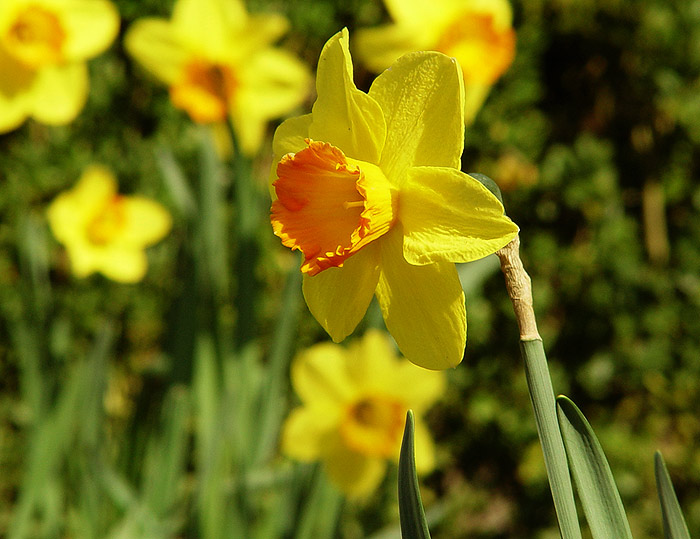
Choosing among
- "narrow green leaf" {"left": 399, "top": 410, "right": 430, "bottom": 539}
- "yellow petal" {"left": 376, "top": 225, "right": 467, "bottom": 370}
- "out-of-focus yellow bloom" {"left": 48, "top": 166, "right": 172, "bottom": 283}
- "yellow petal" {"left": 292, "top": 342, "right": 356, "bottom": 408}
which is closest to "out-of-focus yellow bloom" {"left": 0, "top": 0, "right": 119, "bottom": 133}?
"out-of-focus yellow bloom" {"left": 48, "top": 166, "right": 172, "bottom": 283}

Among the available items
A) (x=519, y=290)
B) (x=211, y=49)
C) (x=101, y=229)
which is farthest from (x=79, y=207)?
(x=519, y=290)

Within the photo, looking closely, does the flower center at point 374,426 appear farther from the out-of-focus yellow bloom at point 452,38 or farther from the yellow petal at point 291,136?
the yellow petal at point 291,136

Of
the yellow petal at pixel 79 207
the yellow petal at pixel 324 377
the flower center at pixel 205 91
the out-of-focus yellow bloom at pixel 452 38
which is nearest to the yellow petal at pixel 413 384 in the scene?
the yellow petal at pixel 324 377

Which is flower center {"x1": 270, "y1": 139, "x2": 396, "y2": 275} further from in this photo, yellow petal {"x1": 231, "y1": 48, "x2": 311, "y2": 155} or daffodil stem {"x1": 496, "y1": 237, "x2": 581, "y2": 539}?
yellow petal {"x1": 231, "y1": 48, "x2": 311, "y2": 155}

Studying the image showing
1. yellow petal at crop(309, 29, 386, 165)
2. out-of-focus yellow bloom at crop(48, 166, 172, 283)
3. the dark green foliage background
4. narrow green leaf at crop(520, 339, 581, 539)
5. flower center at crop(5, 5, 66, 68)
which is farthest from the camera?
the dark green foliage background

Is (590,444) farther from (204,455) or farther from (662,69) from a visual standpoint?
(662,69)
